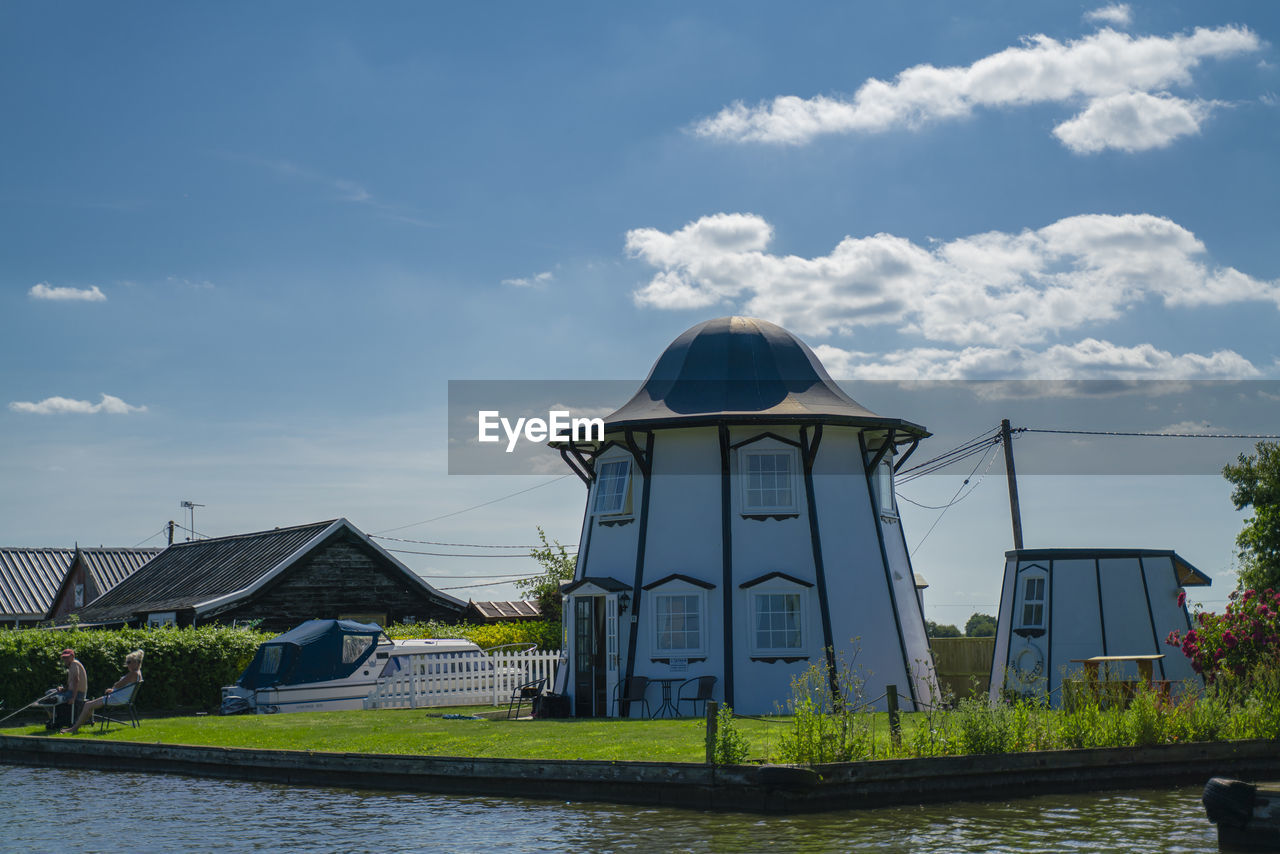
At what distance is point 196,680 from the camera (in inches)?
1078

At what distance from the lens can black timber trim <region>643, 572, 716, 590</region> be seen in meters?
23.9

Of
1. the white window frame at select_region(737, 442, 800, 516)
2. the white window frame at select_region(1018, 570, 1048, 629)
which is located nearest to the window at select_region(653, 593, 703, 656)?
the white window frame at select_region(737, 442, 800, 516)

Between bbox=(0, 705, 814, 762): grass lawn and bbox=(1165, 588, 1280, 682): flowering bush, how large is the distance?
6518 millimetres

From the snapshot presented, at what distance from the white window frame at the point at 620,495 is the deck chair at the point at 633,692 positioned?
3.55 metres

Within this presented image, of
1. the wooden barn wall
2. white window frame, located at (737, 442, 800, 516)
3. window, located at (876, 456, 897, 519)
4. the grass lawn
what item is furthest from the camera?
the wooden barn wall

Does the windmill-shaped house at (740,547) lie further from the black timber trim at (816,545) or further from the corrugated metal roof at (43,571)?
the corrugated metal roof at (43,571)

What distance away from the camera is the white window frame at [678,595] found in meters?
23.8

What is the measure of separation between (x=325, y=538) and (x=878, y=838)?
85.6ft

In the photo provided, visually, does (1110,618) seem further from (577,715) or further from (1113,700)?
(577,715)

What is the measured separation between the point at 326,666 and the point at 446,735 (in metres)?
9.55

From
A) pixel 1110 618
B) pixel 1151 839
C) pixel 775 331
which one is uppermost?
pixel 775 331

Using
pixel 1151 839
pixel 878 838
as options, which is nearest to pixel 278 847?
pixel 878 838

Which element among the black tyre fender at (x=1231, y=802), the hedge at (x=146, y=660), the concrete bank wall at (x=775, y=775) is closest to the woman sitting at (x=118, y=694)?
the hedge at (x=146, y=660)

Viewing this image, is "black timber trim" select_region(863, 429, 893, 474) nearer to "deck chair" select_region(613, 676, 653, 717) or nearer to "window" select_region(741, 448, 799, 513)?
"window" select_region(741, 448, 799, 513)
